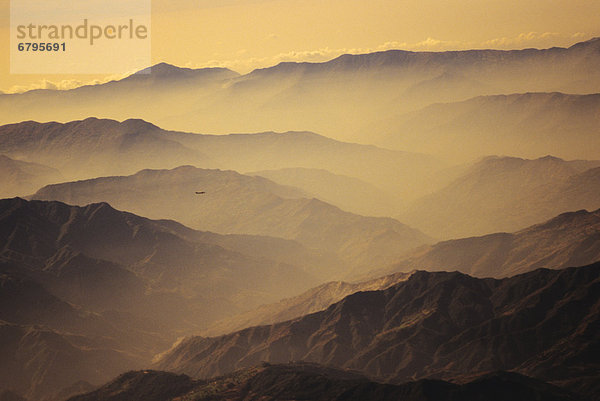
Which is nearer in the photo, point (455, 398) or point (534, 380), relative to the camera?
point (455, 398)

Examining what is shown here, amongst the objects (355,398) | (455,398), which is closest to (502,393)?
(455,398)

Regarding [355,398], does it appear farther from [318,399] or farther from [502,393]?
[502,393]

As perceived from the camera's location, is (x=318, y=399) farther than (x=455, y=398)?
Yes

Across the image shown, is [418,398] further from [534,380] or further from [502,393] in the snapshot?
[534,380]

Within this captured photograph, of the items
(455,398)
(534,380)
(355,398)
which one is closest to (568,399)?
(534,380)

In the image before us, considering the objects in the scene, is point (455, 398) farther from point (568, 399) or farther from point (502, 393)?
point (568, 399)

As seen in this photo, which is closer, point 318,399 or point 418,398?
point 418,398

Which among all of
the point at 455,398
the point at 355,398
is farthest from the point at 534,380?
the point at 355,398
